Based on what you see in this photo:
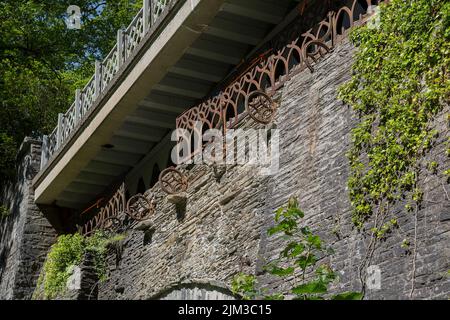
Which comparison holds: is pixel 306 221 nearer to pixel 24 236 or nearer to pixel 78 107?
pixel 78 107

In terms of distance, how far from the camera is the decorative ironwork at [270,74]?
9.45m

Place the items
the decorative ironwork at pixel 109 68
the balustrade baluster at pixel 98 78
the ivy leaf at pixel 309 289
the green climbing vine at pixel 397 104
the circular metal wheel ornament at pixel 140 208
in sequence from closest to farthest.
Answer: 1. the ivy leaf at pixel 309 289
2. the green climbing vine at pixel 397 104
3. the circular metal wheel ornament at pixel 140 208
4. the decorative ironwork at pixel 109 68
5. the balustrade baluster at pixel 98 78

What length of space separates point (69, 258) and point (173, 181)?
11.0 ft

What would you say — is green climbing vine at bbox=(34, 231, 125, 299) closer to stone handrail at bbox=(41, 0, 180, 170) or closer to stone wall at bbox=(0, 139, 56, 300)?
stone wall at bbox=(0, 139, 56, 300)

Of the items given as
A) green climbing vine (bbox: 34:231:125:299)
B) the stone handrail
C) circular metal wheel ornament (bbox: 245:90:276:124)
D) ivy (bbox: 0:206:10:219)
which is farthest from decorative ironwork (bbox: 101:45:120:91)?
ivy (bbox: 0:206:10:219)

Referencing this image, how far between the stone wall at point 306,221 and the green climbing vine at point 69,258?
113cm

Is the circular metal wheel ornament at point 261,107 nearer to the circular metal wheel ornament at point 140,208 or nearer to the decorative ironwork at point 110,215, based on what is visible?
the circular metal wheel ornament at point 140,208

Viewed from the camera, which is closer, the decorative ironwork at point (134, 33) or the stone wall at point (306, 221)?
the stone wall at point (306, 221)

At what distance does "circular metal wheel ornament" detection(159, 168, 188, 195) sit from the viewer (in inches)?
471

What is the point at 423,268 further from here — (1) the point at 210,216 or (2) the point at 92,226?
(2) the point at 92,226

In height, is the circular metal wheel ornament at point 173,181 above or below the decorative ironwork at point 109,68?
below

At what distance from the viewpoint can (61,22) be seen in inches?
942

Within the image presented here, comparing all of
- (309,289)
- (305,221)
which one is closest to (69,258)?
(305,221)

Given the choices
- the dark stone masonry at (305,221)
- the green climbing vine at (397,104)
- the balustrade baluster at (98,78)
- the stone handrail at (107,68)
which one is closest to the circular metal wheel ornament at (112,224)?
the dark stone masonry at (305,221)
